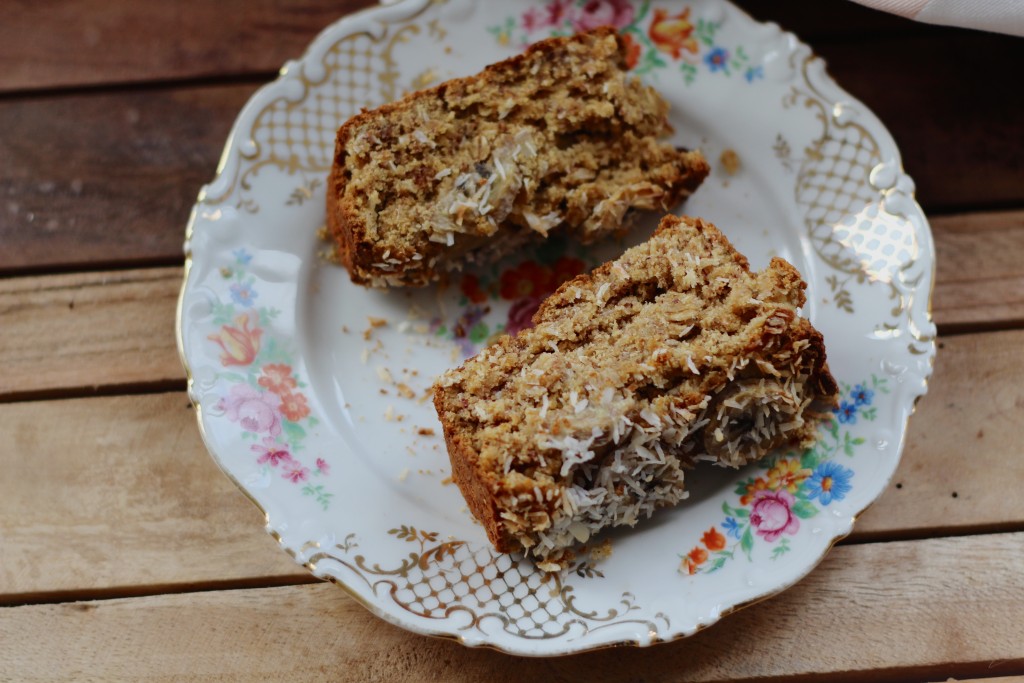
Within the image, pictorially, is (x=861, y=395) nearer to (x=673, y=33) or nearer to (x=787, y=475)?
(x=787, y=475)

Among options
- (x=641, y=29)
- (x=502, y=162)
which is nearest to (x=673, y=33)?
(x=641, y=29)

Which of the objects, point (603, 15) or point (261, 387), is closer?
point (261, 387)

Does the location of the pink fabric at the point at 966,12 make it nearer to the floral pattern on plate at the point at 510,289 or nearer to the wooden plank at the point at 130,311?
the wooden plank at the point at 130,311

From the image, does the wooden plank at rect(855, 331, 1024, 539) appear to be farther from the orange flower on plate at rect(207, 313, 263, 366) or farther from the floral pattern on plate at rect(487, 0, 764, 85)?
the orange flower on plate at rect(207, 313, 263, 366)

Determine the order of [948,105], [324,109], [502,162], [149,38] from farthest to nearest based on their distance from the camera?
[149,38]
[948,105]
[324,109]
[502,162]

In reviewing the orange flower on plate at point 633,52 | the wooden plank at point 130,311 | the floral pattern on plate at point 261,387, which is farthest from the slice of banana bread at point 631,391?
the wooden plank at point 130,311

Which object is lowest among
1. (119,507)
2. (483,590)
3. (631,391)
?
(119,507)

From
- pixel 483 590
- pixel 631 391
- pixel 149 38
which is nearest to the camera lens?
pixel 631 391
